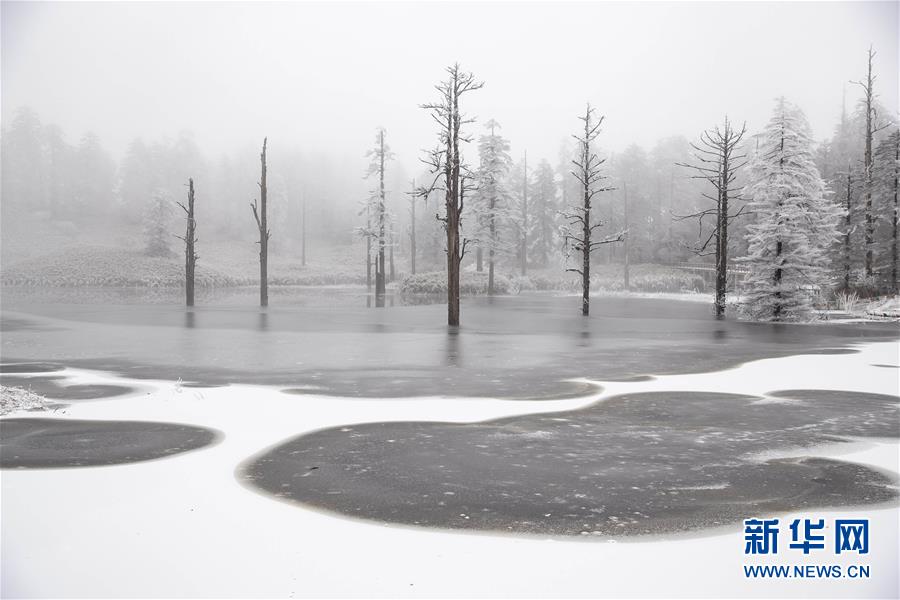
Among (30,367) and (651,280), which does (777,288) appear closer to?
(30,367)

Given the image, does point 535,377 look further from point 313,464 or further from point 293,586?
point 293,586

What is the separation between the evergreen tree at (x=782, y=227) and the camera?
100 ft

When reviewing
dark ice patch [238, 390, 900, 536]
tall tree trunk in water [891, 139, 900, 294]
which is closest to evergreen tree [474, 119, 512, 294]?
tall tree trunk in water [891, 139, 900, 294]

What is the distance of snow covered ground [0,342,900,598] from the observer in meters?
4.85

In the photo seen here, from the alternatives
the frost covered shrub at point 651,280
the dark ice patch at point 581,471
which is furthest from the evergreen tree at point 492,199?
the dark ice patch at point 581,471

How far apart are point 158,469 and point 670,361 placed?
12.7 metres

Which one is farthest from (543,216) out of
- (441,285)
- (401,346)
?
(401,346)

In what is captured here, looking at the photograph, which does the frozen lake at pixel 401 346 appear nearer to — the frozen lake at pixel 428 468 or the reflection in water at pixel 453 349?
the reflection in water at pixel 453 349

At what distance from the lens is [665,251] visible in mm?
83500

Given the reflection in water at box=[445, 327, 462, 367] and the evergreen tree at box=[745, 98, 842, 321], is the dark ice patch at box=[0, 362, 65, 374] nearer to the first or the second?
the reflection in water at box=[445, 327, 462, 367]

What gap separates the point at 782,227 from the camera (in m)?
30.3

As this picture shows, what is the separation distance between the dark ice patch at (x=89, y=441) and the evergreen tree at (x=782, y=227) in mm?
26981

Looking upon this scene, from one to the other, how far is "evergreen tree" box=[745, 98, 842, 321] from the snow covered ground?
24976 mm

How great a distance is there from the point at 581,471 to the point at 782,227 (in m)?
26.6
